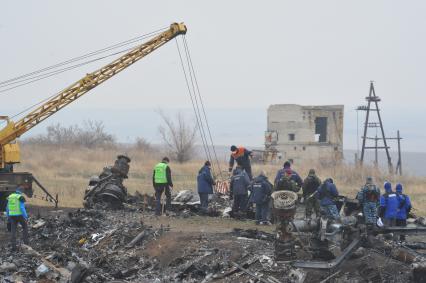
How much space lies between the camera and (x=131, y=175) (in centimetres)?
4428

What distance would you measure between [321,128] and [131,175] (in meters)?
26.8

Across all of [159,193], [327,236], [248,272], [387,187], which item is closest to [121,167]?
[159,193]

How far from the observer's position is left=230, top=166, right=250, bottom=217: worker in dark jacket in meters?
22.3

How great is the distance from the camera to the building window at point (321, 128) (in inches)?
2559

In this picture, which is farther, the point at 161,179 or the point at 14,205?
the point at 161,179

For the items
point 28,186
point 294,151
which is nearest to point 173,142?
point 294,151

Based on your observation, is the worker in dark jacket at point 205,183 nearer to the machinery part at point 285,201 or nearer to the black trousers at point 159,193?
the black trousers at point 159,193

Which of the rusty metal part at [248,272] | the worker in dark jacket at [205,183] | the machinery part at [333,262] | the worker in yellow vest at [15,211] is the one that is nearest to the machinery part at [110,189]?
A: the worker in dark jacket at [205,183]

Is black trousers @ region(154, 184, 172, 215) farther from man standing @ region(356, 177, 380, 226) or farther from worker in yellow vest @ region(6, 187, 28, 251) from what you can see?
man standing @ region(356, 177, 380, 226)

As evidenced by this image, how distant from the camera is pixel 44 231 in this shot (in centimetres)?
2131

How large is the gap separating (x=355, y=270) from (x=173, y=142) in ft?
168

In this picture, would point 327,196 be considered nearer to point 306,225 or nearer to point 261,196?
point 306,225

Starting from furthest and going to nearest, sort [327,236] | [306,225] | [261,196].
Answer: [261,196]
[306,225]
[327,236]

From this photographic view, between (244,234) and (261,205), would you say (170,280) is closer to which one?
(244,234)
